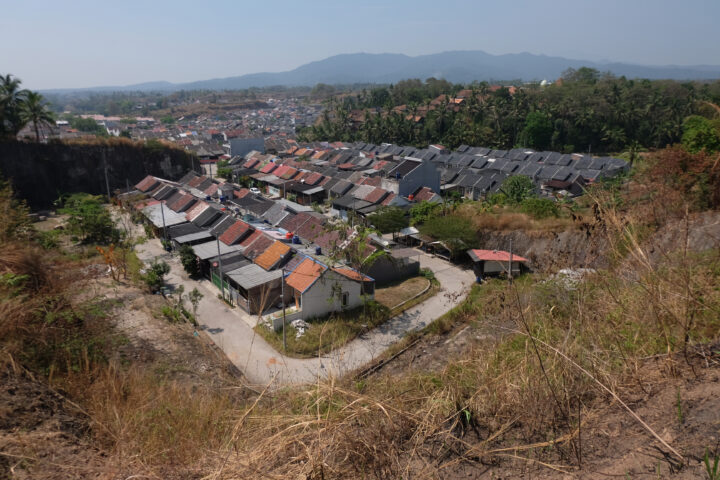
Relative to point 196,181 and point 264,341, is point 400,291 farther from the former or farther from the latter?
point 196,181

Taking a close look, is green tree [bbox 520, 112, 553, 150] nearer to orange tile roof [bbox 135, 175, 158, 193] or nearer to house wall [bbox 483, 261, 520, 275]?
house wall [bbox 483, 261, 520, 275]

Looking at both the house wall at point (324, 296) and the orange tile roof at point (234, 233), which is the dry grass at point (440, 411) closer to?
the house wall at point (324, 296)

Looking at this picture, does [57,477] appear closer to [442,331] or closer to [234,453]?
[234,453]

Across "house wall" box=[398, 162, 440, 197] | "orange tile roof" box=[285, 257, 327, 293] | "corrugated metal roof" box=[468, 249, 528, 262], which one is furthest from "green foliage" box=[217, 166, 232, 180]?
"corrugated metal roof" box=[468, 249, 528, 262]

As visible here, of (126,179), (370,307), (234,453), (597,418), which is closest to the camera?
(234,453)

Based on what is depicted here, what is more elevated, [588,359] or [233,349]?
[588,359]

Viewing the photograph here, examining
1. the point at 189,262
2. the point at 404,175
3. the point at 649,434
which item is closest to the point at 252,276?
the point at 189,262

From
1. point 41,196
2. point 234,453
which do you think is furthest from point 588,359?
point 41,196
